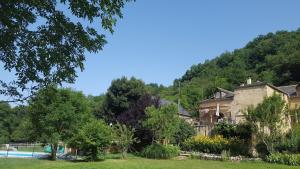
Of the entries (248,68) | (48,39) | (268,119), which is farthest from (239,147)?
(248,68)

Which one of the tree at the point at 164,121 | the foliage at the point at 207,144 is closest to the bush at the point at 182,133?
the foliage at the point at 207,144

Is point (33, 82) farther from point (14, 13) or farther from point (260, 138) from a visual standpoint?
point (260, 138)

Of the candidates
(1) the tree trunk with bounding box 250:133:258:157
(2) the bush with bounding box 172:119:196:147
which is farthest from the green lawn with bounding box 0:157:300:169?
(2) the bush with bounding box 172:119:196:147

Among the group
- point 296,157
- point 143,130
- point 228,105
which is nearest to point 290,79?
point 228,105

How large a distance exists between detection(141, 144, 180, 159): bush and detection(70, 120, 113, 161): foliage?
4.01 metres

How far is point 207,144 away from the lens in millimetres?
30516

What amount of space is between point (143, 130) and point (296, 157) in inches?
628

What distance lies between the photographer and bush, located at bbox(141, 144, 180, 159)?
29364 mm

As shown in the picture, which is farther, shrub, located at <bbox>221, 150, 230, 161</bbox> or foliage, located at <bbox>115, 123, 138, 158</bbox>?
foliage, located at <bbox>115, 123, 138, 158</bbox>

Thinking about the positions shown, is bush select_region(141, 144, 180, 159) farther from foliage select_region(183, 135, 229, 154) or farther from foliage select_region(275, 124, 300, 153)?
foliage select_region(275, 124, 300, 153)

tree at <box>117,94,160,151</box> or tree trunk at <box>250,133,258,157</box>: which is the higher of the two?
tree at <box>117,94,160,151</box>

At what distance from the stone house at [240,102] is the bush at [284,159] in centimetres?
329

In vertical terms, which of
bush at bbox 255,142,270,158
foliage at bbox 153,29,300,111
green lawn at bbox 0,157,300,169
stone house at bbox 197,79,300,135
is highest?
foliage at bbox 153,29,300,111

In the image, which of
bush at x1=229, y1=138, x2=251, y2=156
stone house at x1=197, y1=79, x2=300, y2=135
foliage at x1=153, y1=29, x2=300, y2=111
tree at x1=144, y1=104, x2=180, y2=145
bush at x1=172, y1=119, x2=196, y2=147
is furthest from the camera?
foliage at x1=153, y1=29, x2=300, y2=111
